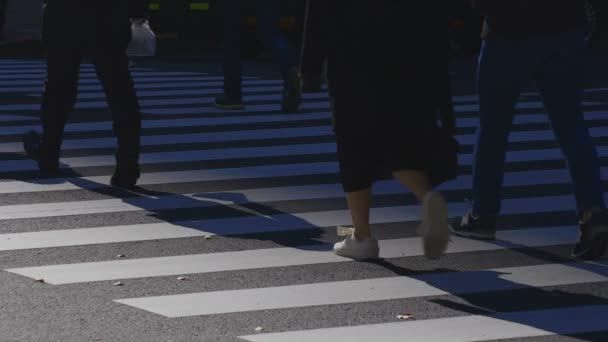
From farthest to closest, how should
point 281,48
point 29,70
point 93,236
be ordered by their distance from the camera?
point 29,70 < point 281,48 < point 93,236

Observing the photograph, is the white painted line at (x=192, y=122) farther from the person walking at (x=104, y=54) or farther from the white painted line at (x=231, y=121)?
the person walking at (x=104, y=54)

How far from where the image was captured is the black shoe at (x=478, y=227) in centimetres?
747

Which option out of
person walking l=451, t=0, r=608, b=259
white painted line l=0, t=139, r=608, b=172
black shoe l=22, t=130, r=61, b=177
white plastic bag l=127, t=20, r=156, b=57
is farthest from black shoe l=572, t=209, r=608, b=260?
white plastic bag l=127, t=20, r=156, b=57

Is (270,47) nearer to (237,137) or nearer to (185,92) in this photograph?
(237,137)

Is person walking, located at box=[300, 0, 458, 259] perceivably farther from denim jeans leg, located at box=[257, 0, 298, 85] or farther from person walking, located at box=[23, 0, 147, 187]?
denim jeans leg, located at box=[257, 0, 298, 85]

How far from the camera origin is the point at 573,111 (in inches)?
281

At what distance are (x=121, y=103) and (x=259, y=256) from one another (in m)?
2.29

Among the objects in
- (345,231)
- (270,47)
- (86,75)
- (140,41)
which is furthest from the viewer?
(86,75)

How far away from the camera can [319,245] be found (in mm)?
7422

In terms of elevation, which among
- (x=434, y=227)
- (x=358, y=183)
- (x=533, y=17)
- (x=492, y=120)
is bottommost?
(x=434, y=227)

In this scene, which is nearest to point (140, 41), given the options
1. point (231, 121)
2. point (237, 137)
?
point (237, 137)

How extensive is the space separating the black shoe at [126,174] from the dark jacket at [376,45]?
2.32 m

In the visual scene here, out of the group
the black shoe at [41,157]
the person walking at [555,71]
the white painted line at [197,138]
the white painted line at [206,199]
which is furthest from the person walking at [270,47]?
the person walking at [555,71]

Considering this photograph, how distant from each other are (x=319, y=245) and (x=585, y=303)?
160cm
